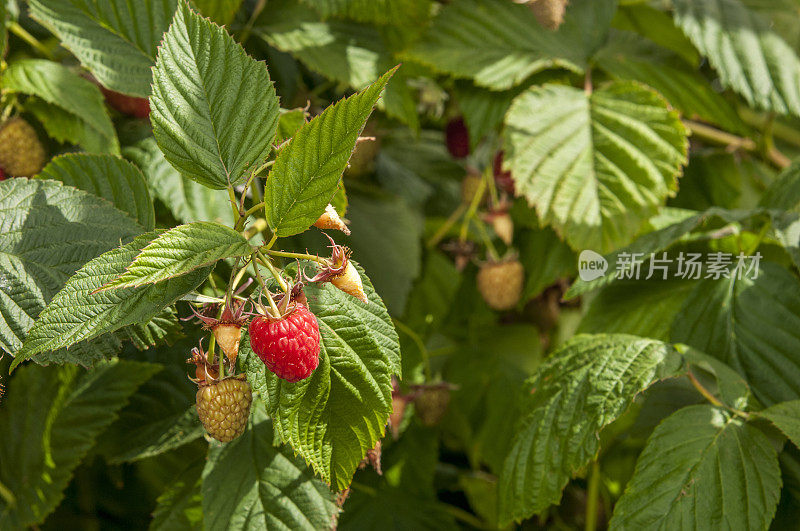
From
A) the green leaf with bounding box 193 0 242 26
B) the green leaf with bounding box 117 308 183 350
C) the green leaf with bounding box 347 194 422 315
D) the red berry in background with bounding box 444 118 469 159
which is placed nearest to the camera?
the green leaf with bounding box 117 308 183 350

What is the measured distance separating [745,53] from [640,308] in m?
0.37

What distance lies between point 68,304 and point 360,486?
50cm

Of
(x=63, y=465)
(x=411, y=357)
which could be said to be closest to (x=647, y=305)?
(x=411, y=357)

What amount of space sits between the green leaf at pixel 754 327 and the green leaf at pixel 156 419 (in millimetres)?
447

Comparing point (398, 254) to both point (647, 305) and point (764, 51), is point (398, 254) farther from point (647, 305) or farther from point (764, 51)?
point (764, 51)

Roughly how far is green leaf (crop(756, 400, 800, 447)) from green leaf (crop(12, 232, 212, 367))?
0.41 metres

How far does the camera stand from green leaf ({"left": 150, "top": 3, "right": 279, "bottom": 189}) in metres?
0.40

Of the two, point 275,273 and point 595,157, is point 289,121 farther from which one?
point 595,157

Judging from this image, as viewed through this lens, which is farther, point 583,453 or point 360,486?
point 360,486

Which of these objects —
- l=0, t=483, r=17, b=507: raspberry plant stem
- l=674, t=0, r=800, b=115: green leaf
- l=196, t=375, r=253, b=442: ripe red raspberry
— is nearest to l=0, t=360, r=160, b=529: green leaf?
l=0, t=483, r=17, b=507: raspberry plant stem

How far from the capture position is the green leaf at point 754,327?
0.60 meters

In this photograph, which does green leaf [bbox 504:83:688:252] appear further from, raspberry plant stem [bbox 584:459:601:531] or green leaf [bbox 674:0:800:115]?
raspberry plant stem [bbox 584:459:601:531]

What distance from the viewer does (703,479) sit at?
500 millimetres

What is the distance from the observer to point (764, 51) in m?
0.85
